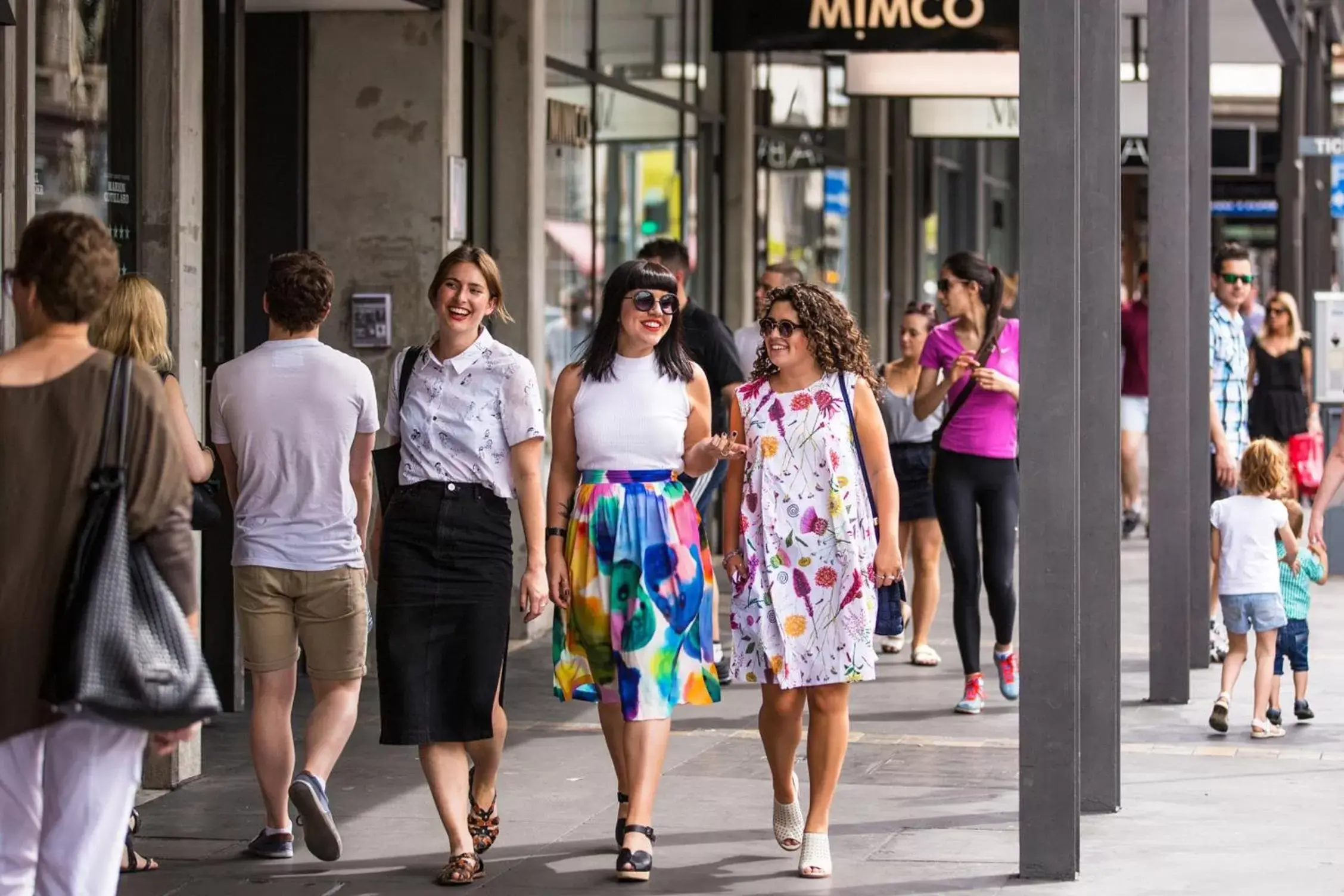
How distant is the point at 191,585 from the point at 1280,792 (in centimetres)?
463

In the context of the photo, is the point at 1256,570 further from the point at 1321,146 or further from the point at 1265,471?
the point at 1321,146

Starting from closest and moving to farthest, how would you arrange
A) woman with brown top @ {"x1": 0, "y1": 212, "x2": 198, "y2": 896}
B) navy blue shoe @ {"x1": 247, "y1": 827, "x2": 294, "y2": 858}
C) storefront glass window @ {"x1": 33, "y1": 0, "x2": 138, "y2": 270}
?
woman with brown top @ {"x1": 0, "y1": 212, "x2": 198, "y2": 896} < navy blue shoe @ {"x1": 247, "y1": 827, "x2": 294, "y2": 858} < storefront glass window @ {"x1": 33, "y1": 0, "x2": 138, "y2": 270}

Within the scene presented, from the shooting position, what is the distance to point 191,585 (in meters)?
4.55

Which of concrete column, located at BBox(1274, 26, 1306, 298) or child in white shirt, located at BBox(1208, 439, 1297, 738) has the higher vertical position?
concrete column, located at BBox(1274, 26, 1306, 298)

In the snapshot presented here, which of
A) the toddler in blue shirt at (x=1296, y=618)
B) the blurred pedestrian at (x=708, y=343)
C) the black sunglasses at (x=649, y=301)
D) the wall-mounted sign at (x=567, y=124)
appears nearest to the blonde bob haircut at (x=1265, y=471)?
the toddler in blue shirt at (x=1296, y=618)

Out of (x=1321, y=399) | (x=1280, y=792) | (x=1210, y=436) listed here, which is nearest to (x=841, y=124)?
(x=1321, y=399)

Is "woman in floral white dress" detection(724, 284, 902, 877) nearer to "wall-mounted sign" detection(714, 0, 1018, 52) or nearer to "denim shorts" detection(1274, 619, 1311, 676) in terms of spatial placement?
"denim shorts" detection(1274, 619, 1311, 676)

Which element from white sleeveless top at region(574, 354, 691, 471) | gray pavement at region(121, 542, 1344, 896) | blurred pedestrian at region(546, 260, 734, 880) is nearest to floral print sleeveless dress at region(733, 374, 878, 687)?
blurred pedestrian at region(546, 260, 734, 880)

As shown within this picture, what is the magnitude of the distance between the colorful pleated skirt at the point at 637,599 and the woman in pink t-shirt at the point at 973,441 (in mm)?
3040

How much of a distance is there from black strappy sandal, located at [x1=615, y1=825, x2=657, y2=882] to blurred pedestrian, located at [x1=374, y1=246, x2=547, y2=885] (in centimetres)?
41

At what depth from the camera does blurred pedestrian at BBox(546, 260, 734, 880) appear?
6.70 m

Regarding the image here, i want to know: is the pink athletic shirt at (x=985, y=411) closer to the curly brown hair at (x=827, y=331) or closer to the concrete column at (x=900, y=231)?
the curly brown hair at (x=827, y=331)

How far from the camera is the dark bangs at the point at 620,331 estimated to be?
6859 millimetres

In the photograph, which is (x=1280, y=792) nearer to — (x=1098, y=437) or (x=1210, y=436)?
(x=1098, y=437)
